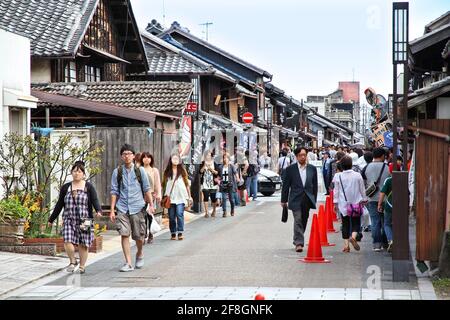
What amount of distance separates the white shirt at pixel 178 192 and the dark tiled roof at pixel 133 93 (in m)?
5.92

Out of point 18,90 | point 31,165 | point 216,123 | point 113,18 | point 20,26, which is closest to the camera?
point 31,165

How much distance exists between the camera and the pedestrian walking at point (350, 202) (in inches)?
598

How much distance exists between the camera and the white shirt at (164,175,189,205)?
17594 mm

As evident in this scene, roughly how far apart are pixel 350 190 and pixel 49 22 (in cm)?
1411

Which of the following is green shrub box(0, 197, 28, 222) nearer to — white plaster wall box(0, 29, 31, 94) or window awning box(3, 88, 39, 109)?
window awning box(3, 88, 39, 109)

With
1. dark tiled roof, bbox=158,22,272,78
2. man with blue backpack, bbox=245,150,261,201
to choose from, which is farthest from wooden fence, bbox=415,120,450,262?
dark tiled roof, bbox=158,22,272,78

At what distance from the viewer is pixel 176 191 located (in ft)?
57.7

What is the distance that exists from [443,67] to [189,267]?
9103mm

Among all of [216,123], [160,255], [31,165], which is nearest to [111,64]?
[216,123]

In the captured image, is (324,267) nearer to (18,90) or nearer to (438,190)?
(438,190)

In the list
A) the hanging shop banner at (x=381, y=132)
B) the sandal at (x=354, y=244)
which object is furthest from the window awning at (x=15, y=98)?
the hanging shop banner at (x=381, y=132)

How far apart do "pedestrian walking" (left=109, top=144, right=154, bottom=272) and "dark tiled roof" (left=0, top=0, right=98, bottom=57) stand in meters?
11.7

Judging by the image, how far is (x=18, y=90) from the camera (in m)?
18.7

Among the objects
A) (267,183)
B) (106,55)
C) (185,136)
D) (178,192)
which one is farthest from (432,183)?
(267,183)
